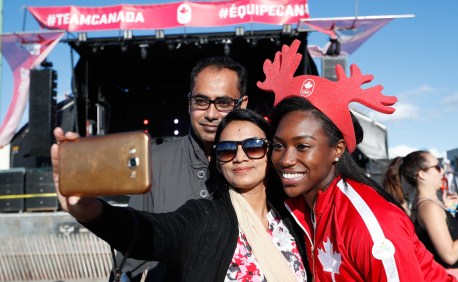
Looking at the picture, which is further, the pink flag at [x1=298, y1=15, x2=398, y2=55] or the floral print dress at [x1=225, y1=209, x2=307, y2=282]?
the pink flag at [x1=298, y1=15, x2=398, y2=55]

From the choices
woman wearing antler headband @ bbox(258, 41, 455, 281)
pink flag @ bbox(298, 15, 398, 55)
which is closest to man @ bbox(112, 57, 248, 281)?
woman wearing antler headband @ bbox(258, 41, 455, 281)

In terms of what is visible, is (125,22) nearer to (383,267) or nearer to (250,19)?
(250,19)

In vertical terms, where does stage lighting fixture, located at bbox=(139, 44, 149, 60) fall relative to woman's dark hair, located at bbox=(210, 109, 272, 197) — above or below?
above

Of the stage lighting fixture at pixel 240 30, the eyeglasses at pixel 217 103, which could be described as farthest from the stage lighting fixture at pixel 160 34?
the eyeglasses at pixel 217 103

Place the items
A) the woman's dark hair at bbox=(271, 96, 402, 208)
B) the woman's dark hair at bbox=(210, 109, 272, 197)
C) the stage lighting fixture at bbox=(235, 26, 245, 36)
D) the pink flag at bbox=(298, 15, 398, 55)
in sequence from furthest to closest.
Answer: the stage lighting fixture at bbox=(235, 26, 245, 36) < the pink flag at bbox=(298, 15, 398, 55) < the woman's dark hair at bbox=(210, 109, 272, 197) < the woman's dark hair at bbox=(271, 96, 402, 208)

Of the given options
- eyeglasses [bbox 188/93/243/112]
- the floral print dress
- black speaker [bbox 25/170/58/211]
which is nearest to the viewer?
the floral print dress

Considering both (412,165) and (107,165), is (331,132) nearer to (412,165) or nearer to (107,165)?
(107,165)

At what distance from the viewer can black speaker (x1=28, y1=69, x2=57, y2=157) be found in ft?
37.7

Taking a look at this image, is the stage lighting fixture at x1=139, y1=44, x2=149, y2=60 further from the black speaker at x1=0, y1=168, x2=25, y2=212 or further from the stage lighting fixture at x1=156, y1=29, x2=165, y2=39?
the black speaker at x1=0, y1=168, x2=25, y2=212

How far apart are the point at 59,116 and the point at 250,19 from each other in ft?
18.6

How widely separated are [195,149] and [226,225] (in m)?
0.53

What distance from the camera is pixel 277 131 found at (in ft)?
6.77

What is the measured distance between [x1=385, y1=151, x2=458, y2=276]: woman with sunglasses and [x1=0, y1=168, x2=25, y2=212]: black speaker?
9.46 metres

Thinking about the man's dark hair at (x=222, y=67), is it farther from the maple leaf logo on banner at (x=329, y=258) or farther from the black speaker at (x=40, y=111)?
the black speaker at (x=40, y=111)
